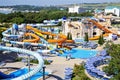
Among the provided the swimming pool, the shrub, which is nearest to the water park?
the swimming pool

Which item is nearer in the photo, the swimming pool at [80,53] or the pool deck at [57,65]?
the pool deck at [57,65]

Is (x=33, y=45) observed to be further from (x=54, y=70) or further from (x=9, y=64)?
(x=54, y=70)

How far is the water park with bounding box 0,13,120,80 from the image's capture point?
21.3 metres

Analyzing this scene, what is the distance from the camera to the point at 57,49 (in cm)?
3341

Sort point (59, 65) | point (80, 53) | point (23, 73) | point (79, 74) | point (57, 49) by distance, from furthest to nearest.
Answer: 1. point (80, 53)
2. point (57, 49)
3. point (59, 65)
4. point (23, 73)
5. point (79, 74)

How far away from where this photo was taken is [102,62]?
24250 mm

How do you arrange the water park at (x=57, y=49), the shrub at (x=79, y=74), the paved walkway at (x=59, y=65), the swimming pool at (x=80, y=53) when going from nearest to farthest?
the shrub at (x=79, y=74) < the water park at (x=57, y=49) < the paved walkway at (x=59, y=65) < the swimming pool at (x=80, y=53)

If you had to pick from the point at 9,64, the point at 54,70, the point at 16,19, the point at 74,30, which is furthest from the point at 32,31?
the point at 16,19

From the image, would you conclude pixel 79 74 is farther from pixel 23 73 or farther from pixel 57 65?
pixel 57 65

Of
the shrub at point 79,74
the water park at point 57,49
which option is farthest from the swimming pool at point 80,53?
the shrub at point 79,74

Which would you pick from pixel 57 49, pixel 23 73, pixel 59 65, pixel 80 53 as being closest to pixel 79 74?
pixel 23 73

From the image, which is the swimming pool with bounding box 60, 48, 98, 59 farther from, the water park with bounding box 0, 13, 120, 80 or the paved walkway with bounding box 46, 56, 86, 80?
the paved walkway with bounding box 46, 56, 86, 80

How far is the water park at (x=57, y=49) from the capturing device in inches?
840

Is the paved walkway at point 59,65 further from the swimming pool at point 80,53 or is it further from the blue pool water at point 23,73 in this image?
the swimming pool at point 80,53
